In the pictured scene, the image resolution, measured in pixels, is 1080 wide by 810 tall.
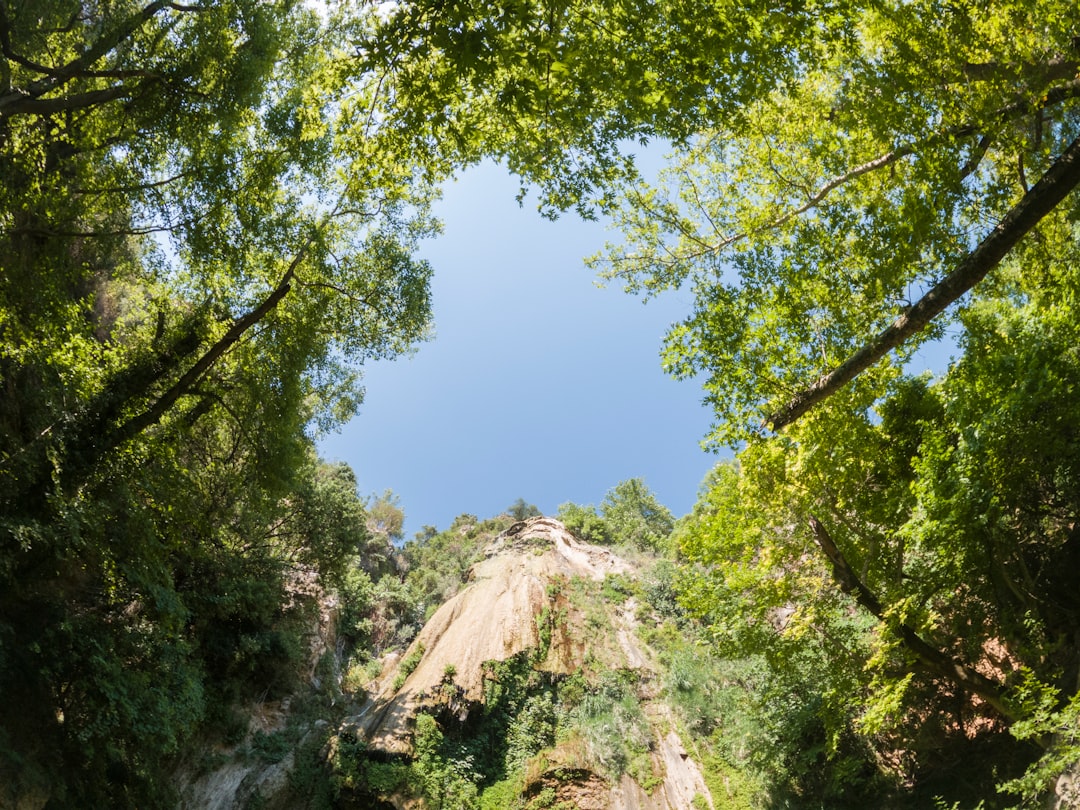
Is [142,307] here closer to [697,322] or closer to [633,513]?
[697,322]

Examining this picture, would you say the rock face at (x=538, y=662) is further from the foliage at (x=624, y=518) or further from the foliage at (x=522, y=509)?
the foliage at (x=522, y=509)

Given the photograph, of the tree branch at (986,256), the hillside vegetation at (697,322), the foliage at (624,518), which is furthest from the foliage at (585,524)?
the tree branch at (986,256)

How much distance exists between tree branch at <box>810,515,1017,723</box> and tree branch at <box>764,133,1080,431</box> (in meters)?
4.08

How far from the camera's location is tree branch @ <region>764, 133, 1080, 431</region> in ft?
15.8

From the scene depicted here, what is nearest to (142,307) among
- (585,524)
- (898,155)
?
(898,155)

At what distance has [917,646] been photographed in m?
8.09

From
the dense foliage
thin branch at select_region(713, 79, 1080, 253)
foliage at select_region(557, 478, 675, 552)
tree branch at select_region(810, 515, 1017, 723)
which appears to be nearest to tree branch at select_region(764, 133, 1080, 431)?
thin branch at select_region(713, 79, 1080, 253)

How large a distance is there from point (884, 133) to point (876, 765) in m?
11.1

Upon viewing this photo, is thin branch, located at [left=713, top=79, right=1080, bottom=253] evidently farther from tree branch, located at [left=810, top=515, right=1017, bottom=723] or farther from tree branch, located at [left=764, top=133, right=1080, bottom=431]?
tree branch, located at [left=810, top=515, right=1017, bottom=723]

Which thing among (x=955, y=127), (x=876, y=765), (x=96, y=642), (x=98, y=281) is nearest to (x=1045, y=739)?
(x=876, y=765)

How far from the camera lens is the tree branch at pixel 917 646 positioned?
25.4 feet

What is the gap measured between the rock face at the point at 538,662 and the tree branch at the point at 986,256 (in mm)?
12905

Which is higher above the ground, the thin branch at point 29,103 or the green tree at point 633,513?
the green tree at point 633,513

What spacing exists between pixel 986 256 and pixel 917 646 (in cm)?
596
